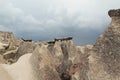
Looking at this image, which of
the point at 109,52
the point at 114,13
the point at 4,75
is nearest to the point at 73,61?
the point at 4,75

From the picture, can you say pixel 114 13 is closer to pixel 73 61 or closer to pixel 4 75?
pixel 73 61

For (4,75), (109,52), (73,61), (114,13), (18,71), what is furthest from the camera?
(73,61)

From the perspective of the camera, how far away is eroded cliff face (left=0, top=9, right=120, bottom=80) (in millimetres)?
17766

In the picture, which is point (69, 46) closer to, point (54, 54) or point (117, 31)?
point (54, 54)

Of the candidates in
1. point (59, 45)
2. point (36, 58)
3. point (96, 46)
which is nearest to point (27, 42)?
point (59, 45)

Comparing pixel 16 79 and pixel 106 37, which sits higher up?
pixel 106 37

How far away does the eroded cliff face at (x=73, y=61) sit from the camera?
1777 cm

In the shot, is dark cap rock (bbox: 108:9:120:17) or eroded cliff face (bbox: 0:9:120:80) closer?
eroded cliff face (bbox: 0:9:120:80)

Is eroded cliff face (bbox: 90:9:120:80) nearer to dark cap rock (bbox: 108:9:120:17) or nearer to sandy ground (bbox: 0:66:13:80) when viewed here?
dark cap rock (bbox: 108:9:120:17)

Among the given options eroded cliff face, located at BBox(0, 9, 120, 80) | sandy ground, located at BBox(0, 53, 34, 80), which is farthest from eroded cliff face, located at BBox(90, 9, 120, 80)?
sandy ground, located at BBox(0, 53, 34, 80)

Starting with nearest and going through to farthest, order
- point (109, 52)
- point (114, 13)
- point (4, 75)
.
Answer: point (109, 52) < point (114, 13) < point (4, 75)

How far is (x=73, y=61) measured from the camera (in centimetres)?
2625

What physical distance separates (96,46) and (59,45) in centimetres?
1369

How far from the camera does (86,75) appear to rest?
Answer: 18031mm
